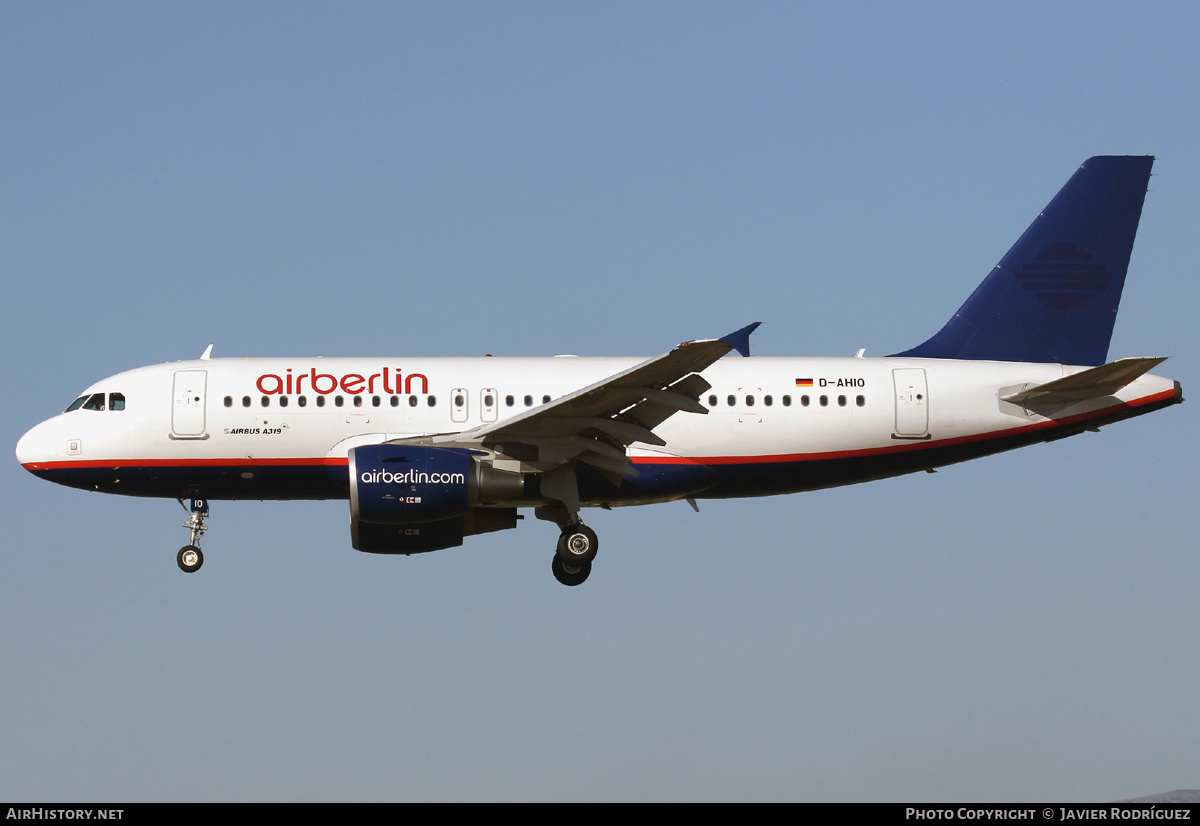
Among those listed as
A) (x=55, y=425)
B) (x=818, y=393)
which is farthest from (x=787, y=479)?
(x=55, y=425)

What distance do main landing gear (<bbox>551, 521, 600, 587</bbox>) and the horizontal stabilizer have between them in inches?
323

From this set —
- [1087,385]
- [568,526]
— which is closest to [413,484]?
[568,526]

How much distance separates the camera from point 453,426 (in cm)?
2914

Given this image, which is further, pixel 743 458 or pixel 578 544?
pixel 743 458

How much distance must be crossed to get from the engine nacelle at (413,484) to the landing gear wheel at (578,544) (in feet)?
6.84

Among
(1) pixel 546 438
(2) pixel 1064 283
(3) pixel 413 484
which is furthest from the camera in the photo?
(2) pixel 1064 283

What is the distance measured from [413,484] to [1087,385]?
40.5ft

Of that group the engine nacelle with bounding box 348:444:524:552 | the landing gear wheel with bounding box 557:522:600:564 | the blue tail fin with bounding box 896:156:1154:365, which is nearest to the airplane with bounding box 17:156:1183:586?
the landing gear wheel with bounding box 557:522:600:564

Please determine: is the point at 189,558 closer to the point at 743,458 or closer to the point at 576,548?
the point at 576,548

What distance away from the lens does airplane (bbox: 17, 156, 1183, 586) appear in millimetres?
28875

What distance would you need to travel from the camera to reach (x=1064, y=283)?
31.8 meters

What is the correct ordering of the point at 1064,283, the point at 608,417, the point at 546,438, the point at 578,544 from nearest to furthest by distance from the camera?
the point at 608,417
the point at 546,438
the point at 578,544
the point at 1064,283

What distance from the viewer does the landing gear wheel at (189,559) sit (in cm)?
2978

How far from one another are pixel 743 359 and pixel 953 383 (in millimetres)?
3964
